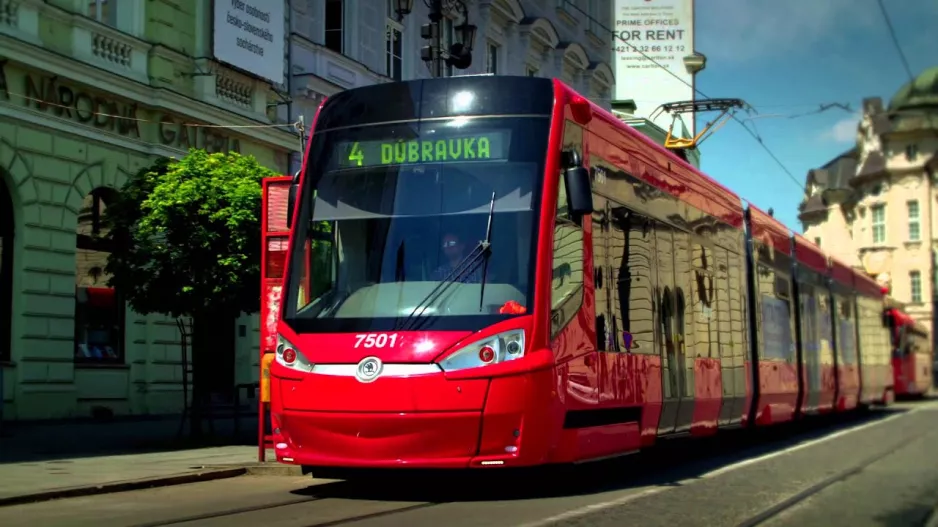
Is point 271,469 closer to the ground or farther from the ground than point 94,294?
closer to the ground

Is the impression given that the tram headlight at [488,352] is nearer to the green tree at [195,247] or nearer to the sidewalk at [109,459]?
the sidewalk at [109,459]

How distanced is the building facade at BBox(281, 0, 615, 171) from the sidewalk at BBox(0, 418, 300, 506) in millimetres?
7459

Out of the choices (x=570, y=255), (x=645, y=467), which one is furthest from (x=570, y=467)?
(x=570, y=255)

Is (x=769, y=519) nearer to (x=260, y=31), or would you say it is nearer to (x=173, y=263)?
(x=173, y=263)

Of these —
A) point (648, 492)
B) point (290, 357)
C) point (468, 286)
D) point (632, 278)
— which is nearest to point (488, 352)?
point (468, 286)

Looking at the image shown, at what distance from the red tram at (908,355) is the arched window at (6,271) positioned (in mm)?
22252

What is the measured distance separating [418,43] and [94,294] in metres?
12.9

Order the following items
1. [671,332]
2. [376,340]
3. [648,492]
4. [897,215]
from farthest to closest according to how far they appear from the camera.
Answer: [897,215] < [671,332] < [648,492] < [376,340]

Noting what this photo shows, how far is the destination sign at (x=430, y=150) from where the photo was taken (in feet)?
31.9

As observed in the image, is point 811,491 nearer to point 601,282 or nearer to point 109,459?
point 601,282

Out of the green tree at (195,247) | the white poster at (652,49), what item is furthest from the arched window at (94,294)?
the white poster at (652,49)

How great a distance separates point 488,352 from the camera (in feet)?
29.6

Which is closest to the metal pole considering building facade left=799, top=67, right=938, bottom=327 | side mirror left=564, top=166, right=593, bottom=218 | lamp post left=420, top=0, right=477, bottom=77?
lamp post left=420, top=0, right=477, bottom=77

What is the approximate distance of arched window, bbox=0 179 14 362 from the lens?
18844 mm
